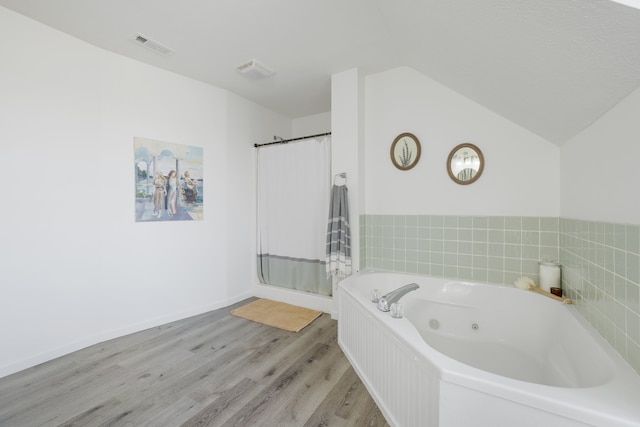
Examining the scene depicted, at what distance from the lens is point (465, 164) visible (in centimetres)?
233

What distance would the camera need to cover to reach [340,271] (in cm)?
259

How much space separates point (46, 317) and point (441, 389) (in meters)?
2.74

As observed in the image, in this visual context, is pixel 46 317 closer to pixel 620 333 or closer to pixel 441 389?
pixel 441 389

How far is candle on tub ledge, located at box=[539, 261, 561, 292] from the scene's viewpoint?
6.34 feet

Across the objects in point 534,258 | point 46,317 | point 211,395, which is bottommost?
point 211,395

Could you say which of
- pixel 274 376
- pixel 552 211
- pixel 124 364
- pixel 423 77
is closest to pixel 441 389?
pixel 274 376

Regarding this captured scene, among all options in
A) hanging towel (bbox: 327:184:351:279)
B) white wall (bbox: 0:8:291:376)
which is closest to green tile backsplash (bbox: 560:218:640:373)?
hanging towel (bbox: 327:184:351:279)

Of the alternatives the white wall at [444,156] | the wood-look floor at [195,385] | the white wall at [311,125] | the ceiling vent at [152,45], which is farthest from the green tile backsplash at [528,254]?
the ceiling vent at [152,45]

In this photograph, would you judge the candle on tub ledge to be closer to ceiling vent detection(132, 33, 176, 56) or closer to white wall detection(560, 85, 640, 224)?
white wall detection(560, 85, 640, 224)

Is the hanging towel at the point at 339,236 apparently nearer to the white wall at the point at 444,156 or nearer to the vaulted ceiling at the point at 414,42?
the white wall at the point at 444,156

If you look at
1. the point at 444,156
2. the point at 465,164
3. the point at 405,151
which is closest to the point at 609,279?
the point at 465,164

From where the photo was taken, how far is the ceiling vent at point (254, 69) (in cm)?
249

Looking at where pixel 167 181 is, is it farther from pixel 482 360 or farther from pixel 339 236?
pixel 482 360

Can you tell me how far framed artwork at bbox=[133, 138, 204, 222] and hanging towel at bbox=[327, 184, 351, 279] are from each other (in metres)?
1.50
